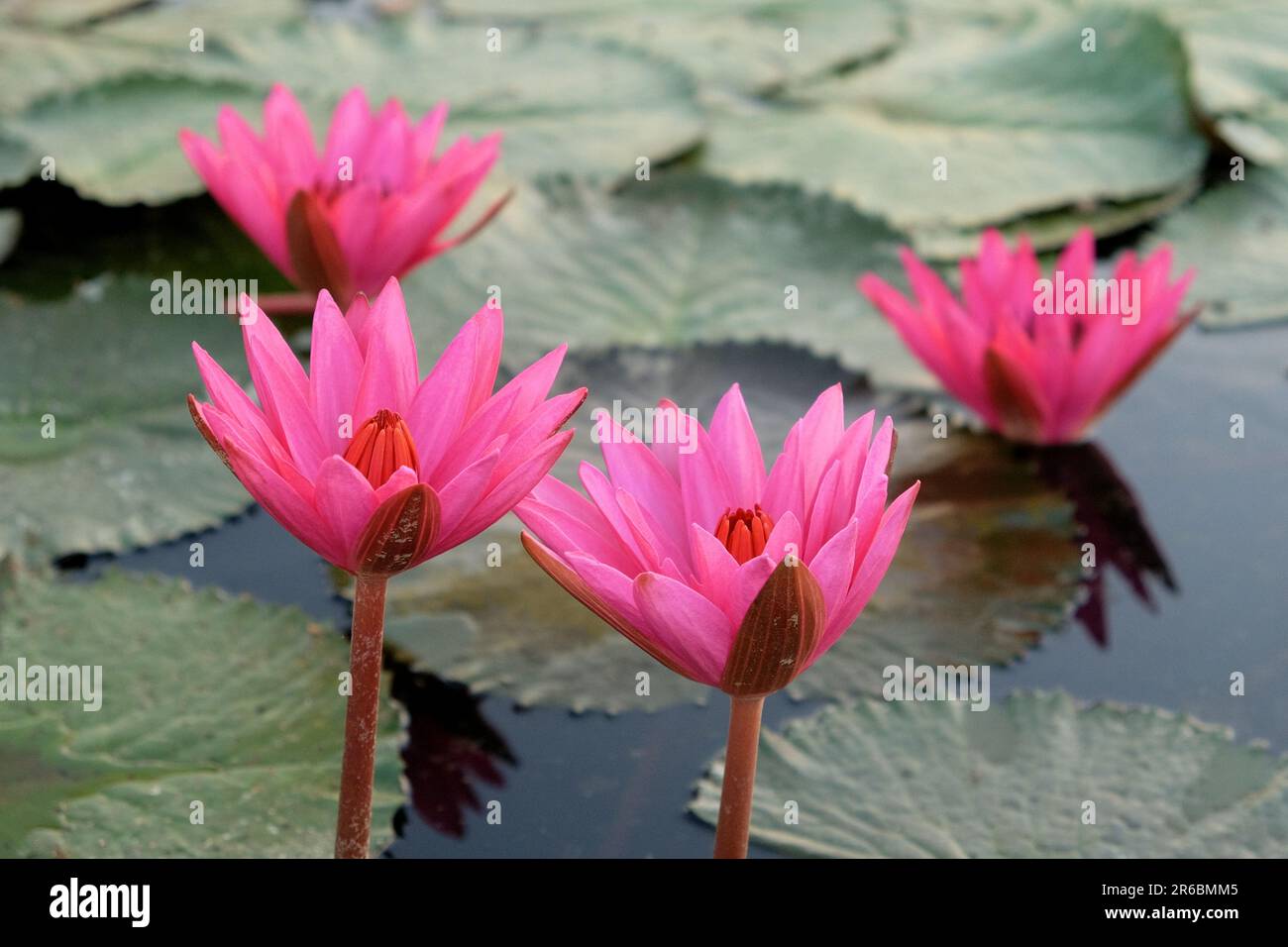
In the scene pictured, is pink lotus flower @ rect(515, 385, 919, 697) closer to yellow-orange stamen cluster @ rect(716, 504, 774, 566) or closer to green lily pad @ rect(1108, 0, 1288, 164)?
yellow-orange stamen cluster @ rect(716, 504, 774, 566)

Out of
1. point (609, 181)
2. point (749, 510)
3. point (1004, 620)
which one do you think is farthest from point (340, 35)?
point (749, 510)

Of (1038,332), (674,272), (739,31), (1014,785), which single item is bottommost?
(1014,785)

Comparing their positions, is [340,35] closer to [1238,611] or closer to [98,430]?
[98,430]

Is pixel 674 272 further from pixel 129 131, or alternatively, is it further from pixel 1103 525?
pixel 129 131

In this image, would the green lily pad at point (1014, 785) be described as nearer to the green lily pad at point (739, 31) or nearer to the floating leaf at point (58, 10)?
the green lily pad at point (739, 31)

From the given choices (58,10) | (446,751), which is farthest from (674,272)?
(58,10)

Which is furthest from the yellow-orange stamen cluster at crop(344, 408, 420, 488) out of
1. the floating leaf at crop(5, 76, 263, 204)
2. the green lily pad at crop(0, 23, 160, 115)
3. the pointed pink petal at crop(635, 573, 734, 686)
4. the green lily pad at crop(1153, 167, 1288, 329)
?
the green lily pad at crop(0, 23, 160, 115)
